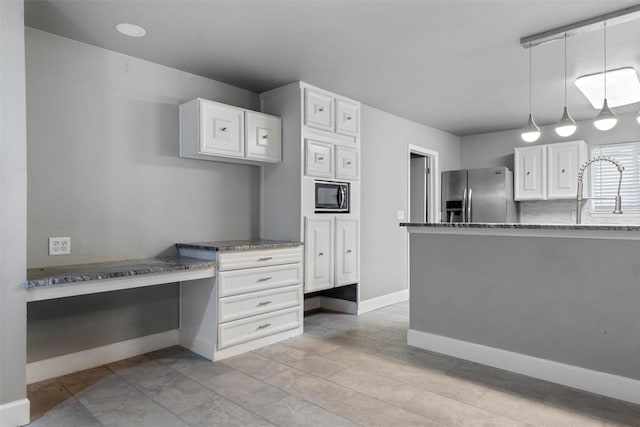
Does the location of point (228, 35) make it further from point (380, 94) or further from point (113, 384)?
point (113, 384)

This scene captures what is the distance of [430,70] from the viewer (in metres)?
3.47

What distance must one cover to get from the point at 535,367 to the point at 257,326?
2024 mm

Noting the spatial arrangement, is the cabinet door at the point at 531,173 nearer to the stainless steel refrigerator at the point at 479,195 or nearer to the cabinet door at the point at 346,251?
the stainless steel refrigerator at the point at 479,195

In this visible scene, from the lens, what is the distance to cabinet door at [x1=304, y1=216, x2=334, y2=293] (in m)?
3.76

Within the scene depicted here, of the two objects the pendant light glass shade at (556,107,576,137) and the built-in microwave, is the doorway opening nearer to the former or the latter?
the built-in microwave

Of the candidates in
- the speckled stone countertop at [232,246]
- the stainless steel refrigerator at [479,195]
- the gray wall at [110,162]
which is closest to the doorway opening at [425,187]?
the stainless steel refrigerator at [479,195]

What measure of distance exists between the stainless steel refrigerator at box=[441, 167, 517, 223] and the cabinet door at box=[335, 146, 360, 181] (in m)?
2.01

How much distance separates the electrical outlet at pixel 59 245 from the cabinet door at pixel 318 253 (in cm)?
189

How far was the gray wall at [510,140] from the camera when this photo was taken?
4.98 m

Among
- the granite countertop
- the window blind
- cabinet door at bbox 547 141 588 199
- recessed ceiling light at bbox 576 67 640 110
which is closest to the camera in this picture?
the granite countertop

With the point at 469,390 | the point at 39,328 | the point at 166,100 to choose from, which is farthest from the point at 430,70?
the point at 39,328

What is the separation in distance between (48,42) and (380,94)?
288cm

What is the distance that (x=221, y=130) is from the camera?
10.8 feet

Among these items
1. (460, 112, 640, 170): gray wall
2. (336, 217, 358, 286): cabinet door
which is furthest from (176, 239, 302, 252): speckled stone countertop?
(460, 112, 640, 170): gray wall
